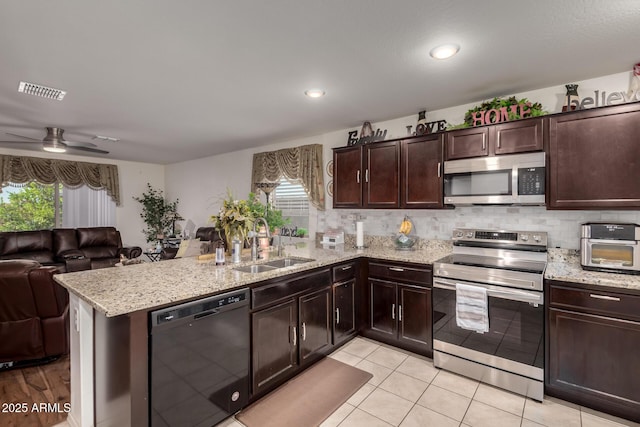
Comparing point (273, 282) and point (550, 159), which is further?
point (550, 159)

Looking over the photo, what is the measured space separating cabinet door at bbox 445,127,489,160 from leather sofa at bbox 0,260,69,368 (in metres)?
3.78

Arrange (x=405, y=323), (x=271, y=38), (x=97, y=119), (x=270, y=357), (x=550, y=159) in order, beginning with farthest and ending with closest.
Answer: (x=97, y=119) < (x=405, y=323) < (x=550, y=159) < (x=270, y=357) < (x=271, y=38)

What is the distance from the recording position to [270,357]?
7.47 feet

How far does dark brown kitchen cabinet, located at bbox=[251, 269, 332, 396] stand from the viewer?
86.0 inches

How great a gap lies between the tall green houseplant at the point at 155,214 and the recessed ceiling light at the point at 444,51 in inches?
258

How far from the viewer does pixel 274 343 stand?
90.7 inches

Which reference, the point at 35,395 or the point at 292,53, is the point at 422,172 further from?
the point at 35,395

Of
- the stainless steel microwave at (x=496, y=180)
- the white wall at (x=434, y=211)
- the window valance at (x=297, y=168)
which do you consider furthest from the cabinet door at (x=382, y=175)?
the window valance at (x=297, y=168)

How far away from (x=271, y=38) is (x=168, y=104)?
1743 mm

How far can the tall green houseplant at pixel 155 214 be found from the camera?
23.5 feet

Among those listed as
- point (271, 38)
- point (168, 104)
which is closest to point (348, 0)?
point (271, 38)

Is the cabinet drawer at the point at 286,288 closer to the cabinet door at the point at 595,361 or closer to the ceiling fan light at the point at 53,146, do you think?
the cabinet door at the point at 595,361

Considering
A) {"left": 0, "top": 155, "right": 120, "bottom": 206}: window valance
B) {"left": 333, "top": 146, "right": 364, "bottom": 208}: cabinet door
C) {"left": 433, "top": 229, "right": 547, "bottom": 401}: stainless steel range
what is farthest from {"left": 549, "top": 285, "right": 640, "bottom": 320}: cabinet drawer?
{"left": 0, "top": 155, "right": 120, "bottom": 206}: window valance

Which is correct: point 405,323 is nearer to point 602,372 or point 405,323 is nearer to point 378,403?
point 378,403
